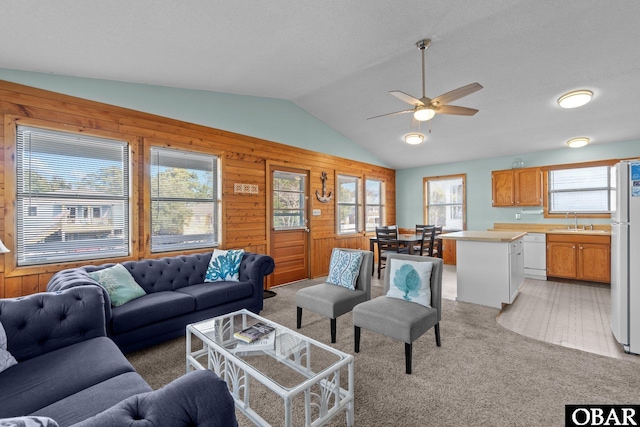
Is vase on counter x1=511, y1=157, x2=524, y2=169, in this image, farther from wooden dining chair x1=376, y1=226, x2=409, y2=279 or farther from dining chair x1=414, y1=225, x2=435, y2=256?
wooden dining chair x1=376, y1=226, x2=409, y2=279

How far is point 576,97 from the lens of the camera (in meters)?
3.73

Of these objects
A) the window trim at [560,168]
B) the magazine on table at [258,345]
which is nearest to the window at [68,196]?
the magazine on table at [258,345]

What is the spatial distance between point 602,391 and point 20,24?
4820mm

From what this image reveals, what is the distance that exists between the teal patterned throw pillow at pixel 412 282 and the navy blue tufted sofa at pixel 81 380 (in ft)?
6.68

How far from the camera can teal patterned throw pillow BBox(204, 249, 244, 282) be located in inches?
142

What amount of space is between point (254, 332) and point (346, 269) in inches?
52.5

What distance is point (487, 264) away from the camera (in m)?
3.81

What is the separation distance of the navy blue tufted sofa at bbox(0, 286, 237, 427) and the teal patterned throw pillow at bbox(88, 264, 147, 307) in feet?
2.45

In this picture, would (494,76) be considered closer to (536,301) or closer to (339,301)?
(536,301)

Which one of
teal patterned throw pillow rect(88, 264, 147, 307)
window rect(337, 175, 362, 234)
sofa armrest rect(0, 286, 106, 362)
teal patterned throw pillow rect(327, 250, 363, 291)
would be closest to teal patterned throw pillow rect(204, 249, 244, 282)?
teal patterned throw pillow rect(88, 264, 147, 307)

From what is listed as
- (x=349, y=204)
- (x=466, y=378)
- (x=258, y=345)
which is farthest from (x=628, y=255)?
(x=349, y=204)

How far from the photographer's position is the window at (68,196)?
2.85m

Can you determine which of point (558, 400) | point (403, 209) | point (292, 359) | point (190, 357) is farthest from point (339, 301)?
point (403, 209)

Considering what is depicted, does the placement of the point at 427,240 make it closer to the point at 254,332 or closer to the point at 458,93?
the point at 458,93
